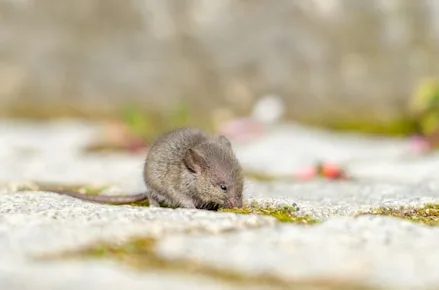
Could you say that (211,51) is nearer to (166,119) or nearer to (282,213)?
(166,119)

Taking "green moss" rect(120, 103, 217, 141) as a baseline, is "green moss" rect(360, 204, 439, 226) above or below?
below

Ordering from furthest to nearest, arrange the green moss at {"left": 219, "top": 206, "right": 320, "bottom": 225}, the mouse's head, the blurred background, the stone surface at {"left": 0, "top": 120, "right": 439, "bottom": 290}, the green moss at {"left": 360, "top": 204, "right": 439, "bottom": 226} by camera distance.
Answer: the blurred background
the mouse's head
the green moss at {"left": 360, "top": 204, "right": 439, "bottom": 226}
the green moss at {"left": 219, "top": 206, "right": 320, "bottom": 225}
the stone surface at {"left": 0, "top": 120, "right": 439, "bottom": 290}

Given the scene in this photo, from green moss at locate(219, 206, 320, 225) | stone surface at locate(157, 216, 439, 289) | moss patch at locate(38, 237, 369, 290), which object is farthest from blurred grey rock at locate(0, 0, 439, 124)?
moss patch at locate(38, 237, 369, 290)

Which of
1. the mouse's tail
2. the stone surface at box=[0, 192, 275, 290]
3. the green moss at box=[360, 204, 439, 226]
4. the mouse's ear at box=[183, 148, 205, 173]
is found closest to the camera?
the stone surface at box=[0, 192, 275, 290]

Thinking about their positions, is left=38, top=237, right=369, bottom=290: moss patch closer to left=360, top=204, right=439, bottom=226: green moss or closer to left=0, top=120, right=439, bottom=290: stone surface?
left=0, top=120, right=439, bottom=290: stone surface

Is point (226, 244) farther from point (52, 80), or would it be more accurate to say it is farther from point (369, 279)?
point (52, 80)

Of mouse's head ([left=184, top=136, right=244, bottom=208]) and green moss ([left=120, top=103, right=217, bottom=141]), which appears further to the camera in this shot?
green moss ([left=120, top=103, right=217, bottom=141])

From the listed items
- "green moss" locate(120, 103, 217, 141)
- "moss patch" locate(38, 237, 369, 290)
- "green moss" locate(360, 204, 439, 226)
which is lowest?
"moss patch" locate(38, 237, 369, 290)

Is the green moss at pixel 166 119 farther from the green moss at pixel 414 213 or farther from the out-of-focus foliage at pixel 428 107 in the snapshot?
the green moss at pixel 414 213

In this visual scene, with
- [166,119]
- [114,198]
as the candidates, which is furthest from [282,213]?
[166,119]
